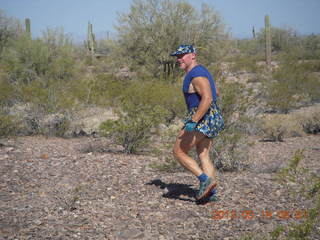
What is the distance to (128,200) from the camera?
5418 millimetres

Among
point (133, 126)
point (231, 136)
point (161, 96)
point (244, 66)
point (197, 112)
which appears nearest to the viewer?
point (197, 112)

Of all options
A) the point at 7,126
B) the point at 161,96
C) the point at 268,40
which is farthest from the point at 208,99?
the point at 268,40

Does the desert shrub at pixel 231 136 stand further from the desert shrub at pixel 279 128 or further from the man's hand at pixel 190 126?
the desert shrub at pixel 279 128

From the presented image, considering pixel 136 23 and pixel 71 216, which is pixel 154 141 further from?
pixel 136 23

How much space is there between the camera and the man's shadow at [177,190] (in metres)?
5.52

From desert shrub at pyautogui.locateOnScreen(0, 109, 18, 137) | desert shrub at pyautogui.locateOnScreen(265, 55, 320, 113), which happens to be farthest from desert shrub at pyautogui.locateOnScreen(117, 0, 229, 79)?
desert shrub at pyautogui.locateOnScreen(0, 109, 18, 137)

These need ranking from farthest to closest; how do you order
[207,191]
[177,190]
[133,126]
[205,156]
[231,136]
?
[133,126] < [231,136] < [177,190] < [205,156] < [207,191]

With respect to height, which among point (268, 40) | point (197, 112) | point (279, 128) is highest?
point (268, 40)

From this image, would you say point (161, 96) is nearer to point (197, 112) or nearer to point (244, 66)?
point (197, 112)

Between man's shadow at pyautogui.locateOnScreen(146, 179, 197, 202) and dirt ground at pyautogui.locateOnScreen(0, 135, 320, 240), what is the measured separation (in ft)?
0.04

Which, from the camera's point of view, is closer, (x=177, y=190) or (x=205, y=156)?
(x=205, y=156)

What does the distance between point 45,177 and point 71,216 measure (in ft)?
5.83

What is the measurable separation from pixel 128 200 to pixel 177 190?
2.35ft

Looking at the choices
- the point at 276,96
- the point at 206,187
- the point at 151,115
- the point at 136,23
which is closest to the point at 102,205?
the point at 206,187
